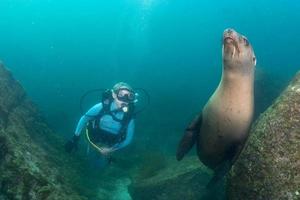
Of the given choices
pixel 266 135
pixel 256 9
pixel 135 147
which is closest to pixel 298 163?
pixel 266 135

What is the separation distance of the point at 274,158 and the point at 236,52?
139 centimetres

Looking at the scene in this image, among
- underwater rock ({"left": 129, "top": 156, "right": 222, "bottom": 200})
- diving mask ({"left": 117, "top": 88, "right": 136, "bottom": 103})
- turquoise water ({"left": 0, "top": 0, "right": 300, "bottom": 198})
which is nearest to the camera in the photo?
diving mask ({"left": 117, "top": 88, "right": 136, "bottom": 103})

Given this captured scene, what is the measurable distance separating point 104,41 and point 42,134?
79.5 meters

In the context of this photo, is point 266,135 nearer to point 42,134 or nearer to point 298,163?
point 298,163

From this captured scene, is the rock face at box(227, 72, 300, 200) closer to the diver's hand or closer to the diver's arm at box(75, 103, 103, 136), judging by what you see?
the diver's hand

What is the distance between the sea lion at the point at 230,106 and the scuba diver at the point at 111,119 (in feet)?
7.40

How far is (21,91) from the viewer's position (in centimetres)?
936

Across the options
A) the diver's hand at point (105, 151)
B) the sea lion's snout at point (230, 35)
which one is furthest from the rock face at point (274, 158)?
the diver's hand at point (105, 151)

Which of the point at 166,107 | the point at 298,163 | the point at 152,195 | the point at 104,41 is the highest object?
the point at 298,163

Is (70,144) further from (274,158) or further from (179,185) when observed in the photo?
(274,158)

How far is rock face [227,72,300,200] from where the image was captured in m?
3.34

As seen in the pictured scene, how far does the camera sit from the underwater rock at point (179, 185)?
723 cm

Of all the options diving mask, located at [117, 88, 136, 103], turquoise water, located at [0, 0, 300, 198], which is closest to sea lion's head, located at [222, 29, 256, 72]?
diving mask, located at [117, 88, 136, 103]

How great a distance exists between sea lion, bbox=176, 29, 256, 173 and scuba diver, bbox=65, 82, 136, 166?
2257mm
